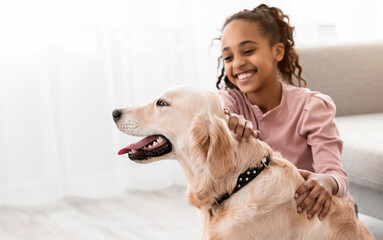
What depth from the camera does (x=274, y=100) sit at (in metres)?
2.02

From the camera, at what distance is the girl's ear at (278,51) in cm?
198

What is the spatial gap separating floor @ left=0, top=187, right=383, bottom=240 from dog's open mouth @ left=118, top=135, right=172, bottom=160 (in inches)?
42.8

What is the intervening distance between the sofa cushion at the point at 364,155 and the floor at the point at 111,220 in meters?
0.40

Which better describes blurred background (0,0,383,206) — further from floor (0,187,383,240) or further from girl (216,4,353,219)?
girl (216,4,353,219)

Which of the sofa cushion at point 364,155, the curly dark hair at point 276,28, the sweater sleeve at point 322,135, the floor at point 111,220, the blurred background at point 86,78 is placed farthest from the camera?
the blurred background at point 86,78

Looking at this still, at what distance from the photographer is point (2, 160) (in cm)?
299

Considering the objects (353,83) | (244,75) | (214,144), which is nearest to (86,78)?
(244,75)

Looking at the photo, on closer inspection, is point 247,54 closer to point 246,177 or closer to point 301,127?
point 301,127

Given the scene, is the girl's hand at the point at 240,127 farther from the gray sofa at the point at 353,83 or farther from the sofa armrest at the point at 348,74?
the sofa armrest at the point at 348,74

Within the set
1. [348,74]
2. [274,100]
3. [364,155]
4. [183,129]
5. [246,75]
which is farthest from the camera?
[348,74]

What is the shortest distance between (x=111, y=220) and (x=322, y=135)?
4.56ft

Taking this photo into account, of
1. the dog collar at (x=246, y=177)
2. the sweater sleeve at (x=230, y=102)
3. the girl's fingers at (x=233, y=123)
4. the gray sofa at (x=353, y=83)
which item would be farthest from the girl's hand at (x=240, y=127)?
the gray sofa at (x=353, y=83)

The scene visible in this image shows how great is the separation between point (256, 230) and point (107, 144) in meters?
2.01

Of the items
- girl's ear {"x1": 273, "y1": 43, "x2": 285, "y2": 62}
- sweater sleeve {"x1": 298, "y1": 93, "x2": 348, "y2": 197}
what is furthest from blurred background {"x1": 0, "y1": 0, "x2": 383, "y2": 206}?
sweater sleeve {"x1": 298, "y1": 93, "x2": 348, "y2": 197}
